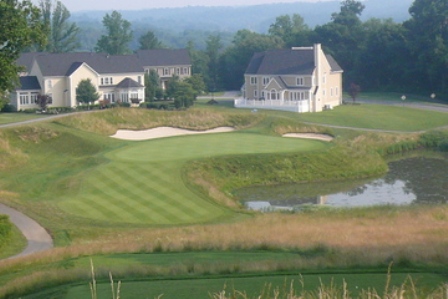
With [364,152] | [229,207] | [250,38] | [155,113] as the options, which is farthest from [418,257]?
[250,38]

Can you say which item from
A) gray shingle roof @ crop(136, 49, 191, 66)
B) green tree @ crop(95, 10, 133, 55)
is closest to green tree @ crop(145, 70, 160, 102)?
gray shingle roof @ crop(136, 49, 191, 66)

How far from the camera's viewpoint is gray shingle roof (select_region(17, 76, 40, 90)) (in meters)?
65.9

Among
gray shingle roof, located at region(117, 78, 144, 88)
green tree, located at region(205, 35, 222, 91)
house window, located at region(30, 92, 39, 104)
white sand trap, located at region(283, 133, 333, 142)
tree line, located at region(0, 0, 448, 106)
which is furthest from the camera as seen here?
green tree, located at region(205, 35, 222, 91)

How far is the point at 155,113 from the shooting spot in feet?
187

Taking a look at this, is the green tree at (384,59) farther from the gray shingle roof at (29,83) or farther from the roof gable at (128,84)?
the gray shingle roof at (29,83)

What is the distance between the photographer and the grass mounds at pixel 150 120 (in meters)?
52.6

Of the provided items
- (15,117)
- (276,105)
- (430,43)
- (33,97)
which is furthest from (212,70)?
(15,117)

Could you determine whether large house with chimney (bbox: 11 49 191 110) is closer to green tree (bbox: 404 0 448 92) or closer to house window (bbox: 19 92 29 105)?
house window (bbox: 19 92 29 105)

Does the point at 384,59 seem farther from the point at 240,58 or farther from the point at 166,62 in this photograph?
the point at 166,62

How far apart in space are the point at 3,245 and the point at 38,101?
41663mm

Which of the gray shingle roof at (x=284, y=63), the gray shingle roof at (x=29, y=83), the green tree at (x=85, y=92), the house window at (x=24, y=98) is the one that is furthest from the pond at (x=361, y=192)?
the gray shingle roof at (x=29, y=83)

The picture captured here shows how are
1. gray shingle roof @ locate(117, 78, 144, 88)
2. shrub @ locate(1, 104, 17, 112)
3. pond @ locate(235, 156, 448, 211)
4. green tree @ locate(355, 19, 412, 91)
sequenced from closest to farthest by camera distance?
1. pond @ locate(235, 156, 448, 211)
2. shrub @ locate(1, 104, 17, 112)
3. gray shingle roof @ locate(117, 78, 144, 88)
4. green tree @ locate(355, 19, 412, 91)

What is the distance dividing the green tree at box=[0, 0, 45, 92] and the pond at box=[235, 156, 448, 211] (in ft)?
38.0

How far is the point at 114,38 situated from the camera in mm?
98000
